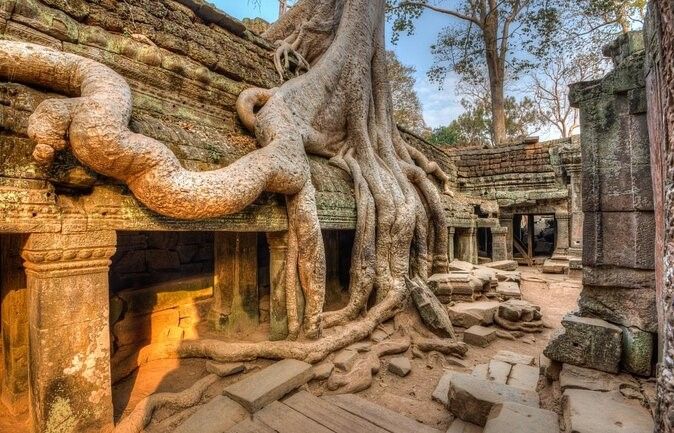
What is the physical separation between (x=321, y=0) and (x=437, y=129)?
16725mm

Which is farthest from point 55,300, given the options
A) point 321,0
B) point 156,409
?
point 321,0

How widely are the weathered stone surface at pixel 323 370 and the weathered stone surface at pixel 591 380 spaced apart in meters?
1.84

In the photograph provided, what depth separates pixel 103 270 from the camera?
7.16 feet

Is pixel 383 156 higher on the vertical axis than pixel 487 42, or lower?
lower

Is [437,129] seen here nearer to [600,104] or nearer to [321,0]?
[321,0]

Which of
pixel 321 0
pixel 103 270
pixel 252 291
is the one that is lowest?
pixel 252 291

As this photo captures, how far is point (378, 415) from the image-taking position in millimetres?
2465

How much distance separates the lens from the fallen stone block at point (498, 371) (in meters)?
3.20

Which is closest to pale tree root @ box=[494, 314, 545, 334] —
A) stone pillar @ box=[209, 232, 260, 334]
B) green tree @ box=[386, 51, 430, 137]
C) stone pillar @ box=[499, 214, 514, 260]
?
stone pillar @ box=[209, 232, 260, 334]

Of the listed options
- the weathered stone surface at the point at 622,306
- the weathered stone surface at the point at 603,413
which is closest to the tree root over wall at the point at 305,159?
the weathered stone surface at the point at 622,306

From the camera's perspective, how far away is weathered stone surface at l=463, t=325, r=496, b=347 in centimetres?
425

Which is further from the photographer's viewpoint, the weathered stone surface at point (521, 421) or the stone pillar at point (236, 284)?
the stone pillar at point (236, 284)

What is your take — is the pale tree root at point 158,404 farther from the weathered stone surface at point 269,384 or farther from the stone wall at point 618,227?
the stone wall at point 618,227

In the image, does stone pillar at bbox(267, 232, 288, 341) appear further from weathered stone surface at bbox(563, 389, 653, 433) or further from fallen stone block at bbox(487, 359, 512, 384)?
weathered stone surface at bbox(563, 389, 653, 433)
